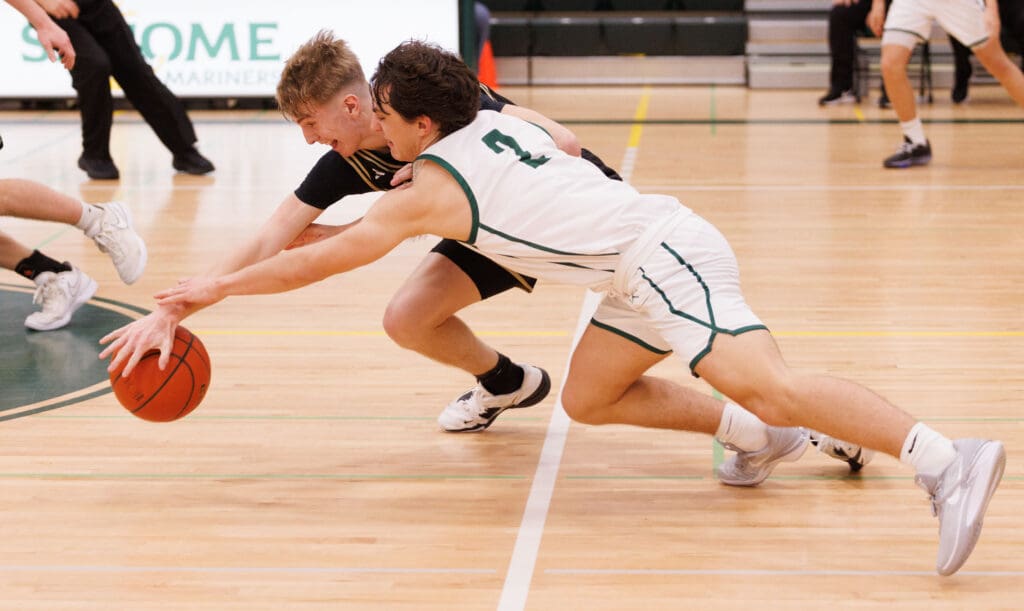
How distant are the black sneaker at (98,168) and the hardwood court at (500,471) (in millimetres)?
1377

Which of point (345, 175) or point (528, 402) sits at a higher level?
point (345, 175)

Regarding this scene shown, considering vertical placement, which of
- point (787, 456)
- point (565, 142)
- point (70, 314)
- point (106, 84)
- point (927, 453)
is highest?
point (565, 142)

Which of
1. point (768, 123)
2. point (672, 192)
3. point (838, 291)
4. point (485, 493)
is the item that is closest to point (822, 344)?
point (838, 291)

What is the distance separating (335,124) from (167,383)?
2.51ft

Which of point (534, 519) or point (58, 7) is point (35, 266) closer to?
point (58, 7)

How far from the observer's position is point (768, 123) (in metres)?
10.2

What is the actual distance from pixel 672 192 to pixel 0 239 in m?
3.80

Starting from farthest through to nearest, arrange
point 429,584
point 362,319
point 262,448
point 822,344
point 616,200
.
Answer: point 362,319 → point 822,344 → point 262,448 → point 616,200 → point 429,584

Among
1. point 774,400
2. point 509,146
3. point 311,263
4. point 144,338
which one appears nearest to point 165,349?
point 144,338

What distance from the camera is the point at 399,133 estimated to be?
3164 millimetres

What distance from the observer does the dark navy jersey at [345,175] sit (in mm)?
3586

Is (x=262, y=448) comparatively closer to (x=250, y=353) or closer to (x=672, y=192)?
(x=250, y=353)

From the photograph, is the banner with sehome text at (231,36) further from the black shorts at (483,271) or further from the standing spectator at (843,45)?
the black shorts at (483,271)

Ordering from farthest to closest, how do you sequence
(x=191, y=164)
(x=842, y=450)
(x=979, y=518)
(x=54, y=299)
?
(x=191, y=164), (x=54, y=299), (x=842, y=450), (x=979, y=518)
